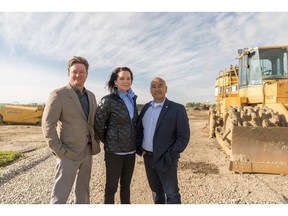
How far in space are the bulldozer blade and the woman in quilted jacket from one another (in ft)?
9.22

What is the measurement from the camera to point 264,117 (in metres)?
5.32

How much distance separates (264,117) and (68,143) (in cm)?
419

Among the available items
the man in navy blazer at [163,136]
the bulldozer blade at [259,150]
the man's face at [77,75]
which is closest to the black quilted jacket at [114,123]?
the man in navy blazer at [163,136]

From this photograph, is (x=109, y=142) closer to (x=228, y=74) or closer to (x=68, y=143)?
(x=68, y=143)

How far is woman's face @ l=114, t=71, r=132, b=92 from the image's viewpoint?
2963 millimetres

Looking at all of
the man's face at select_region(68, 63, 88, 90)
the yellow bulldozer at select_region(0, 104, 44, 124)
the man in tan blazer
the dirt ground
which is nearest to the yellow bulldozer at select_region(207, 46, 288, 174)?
the dirt ground

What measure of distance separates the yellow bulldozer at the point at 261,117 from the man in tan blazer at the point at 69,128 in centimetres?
331

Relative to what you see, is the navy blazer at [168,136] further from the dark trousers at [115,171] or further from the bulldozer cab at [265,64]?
the bulldozer cab at [265,64]

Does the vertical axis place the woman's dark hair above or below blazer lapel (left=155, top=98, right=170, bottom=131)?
above

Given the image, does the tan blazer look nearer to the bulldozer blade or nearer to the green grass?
the bulldozer blade

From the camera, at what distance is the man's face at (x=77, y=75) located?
2794 mm

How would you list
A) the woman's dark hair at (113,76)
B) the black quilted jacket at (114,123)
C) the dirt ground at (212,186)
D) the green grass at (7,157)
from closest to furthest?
the black quilted jacket at (114,123) → the woman's dark hair at (113,76) → the dirt ground at (212,186) → the green grass at (7,157)

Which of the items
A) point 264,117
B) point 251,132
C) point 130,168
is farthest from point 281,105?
point 130,168

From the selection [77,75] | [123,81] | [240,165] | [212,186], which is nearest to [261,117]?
[240,165]
